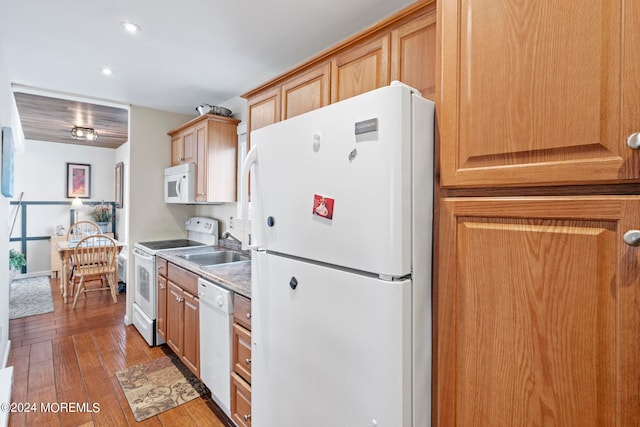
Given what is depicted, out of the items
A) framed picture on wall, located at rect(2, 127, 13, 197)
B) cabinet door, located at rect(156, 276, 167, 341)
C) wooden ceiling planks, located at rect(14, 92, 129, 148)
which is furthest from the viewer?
wooden ceiling planks, located at rect(14, 92, 129, 148)

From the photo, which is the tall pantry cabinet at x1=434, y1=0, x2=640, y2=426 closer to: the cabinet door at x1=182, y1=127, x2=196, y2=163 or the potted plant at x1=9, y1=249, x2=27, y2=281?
the cabinet door at x1=182, y1=127, x2=196, y2=163

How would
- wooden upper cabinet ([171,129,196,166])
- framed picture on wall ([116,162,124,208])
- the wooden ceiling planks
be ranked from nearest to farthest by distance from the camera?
wooden upper cabinet ([171,129,196,166])
the wooden ceiling planks
framed picture on wall ([116,162,124,208])

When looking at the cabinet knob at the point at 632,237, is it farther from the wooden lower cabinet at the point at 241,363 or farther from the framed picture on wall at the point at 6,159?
the framed picture on wall at the point at 6,159

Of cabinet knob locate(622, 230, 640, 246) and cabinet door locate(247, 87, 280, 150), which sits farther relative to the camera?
cabinet door locate(247, 87, 280, 150)

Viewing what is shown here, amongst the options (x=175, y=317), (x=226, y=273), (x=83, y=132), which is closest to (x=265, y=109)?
(x=226, y=273)

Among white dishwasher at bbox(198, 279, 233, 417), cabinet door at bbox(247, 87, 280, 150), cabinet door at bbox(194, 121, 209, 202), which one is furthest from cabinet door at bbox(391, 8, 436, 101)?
cabinet door at bbox(194, 121, 209, 202)

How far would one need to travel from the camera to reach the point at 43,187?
18.2ft

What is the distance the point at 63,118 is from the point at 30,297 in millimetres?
2485

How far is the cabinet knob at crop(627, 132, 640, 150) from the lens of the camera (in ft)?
1.99

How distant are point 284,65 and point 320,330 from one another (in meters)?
2.01

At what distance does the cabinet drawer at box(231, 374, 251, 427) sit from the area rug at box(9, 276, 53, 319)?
11.4 feet

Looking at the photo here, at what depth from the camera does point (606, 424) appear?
2.19 feet

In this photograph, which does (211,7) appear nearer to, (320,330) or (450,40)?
(450,40)

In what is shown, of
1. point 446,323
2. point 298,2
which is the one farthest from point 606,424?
point 298,2
